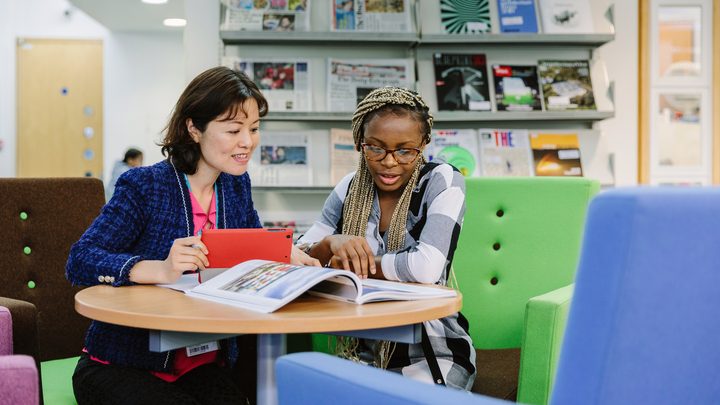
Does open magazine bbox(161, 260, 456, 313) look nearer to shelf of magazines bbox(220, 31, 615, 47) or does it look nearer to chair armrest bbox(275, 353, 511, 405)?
chair armrest bbox(275, 353, 511, 405)

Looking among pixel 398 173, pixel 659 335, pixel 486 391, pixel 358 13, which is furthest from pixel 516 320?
pixel 358 13

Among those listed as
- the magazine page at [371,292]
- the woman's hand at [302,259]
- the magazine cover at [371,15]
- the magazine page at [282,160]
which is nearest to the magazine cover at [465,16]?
the magazine cover at [371,15]

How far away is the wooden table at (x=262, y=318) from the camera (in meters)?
1.23

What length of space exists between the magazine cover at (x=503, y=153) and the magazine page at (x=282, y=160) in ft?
3.37

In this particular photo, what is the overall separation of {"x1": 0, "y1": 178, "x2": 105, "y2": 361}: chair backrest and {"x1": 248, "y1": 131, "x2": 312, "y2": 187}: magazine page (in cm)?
197

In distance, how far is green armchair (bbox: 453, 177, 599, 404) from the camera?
2.23 meters

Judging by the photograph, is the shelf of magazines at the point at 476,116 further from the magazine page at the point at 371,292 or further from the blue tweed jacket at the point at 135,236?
the magazine page at the point at 371,292

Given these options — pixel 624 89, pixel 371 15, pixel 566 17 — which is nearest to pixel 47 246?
pixel 371 15

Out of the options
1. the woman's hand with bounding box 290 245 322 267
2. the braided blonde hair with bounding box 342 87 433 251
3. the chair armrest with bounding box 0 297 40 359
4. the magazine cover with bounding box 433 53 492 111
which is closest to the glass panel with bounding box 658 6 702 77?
the magazine cover with bounding box 433 53 492 111

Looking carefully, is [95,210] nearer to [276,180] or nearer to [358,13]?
[276,180]

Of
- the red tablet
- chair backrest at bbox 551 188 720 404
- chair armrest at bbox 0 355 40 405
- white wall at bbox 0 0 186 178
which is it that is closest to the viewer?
chair backrest at bbox 551 188 720 404

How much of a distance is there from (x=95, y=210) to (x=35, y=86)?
7277 millimetres

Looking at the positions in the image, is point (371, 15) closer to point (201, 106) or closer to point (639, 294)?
point (201, 106)

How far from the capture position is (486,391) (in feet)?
6.06
